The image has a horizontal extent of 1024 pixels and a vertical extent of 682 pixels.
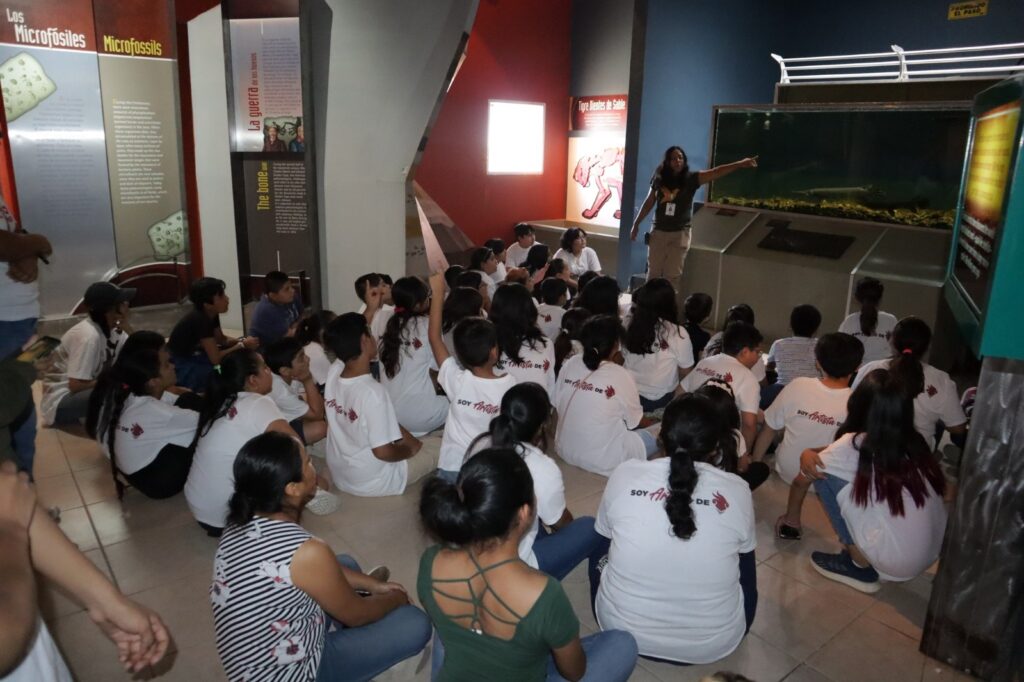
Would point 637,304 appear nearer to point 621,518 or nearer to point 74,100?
point 621,518

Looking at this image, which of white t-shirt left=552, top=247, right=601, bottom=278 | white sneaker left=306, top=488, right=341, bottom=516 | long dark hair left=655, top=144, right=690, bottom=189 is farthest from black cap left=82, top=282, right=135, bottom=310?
long dark hair left=655, top=144, right=690, bottom=189

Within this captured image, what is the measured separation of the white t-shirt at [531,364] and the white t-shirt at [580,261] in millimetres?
3587

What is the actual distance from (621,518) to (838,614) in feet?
4.07

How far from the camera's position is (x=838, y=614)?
2.81 meters

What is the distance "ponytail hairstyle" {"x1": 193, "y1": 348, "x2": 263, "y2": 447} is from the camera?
3033 millimetres

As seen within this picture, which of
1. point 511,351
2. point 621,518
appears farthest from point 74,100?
point 621,518

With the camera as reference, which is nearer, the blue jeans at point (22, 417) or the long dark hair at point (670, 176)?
the blue jeans at point (22, 417)

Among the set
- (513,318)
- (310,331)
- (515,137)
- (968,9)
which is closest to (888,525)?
(513,318)

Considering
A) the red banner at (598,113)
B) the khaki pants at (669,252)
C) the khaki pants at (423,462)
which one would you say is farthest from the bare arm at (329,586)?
the red banner at (598,113)

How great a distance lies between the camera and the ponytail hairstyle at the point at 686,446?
6.89ft

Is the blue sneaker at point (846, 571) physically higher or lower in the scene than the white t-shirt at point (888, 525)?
lower

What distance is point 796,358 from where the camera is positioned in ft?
14.8

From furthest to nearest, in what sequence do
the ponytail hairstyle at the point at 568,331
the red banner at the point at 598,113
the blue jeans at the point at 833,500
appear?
1. the red banner at the point at 598,113
2. the ponytail hairstyle at the point at 568,331
3. the blue jeans at the point at 833,500

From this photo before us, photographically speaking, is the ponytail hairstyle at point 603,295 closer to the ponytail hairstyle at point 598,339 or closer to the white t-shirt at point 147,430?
the ponytail hairstyle at point 598,339
